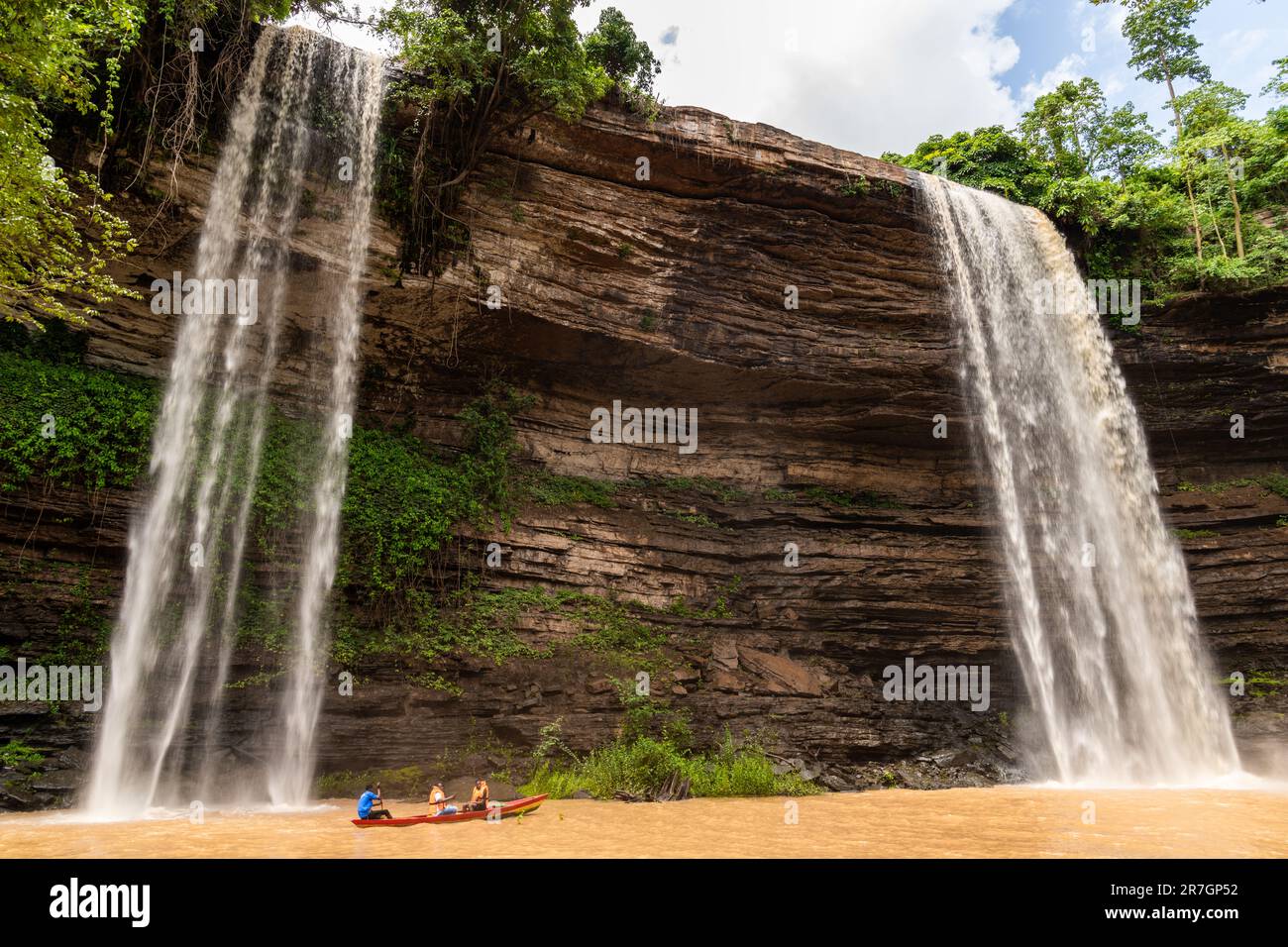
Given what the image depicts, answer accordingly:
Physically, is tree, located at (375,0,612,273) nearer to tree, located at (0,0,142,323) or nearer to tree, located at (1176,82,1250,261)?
tree, located at (0,0,142,323)

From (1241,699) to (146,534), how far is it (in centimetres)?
2035

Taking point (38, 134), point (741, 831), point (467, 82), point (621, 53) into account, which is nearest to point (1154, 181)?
point (621, 53)

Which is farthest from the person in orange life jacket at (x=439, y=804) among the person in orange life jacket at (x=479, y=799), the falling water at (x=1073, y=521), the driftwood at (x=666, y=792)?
the falling water at (x=1073, y=521)

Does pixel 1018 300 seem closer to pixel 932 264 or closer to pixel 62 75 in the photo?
pixel 932 264

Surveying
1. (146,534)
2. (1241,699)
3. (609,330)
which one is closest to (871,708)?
(1241,699)

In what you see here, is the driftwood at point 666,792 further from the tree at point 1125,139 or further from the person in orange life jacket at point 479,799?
the tree at point 1125,139

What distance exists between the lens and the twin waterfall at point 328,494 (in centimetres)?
1034

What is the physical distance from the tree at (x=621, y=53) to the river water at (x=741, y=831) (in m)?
14.0

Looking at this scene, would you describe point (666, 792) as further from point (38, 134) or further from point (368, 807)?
point (38, 134)

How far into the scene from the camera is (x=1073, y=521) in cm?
1534

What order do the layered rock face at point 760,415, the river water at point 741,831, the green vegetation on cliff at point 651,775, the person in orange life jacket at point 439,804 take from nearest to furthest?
the river water at point 741,831
the person in orange life jacket at point 439,804
the green vegetation on cliff at point 651,775
the layered rock face at point 760,415

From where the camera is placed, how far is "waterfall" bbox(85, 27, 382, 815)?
10016mm

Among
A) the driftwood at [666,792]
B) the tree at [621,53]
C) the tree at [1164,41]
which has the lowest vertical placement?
the driftwood at [666,792]

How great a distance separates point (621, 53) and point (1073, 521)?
45.7 feet
